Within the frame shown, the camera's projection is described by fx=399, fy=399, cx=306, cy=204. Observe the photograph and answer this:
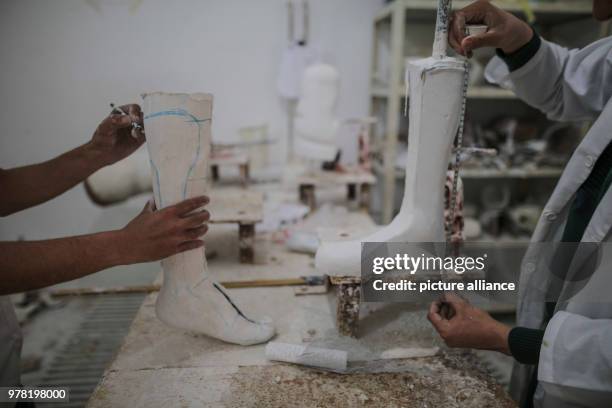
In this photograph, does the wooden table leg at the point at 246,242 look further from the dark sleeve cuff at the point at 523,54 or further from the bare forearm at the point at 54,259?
the dark sleeve cuff at the point at 523,54

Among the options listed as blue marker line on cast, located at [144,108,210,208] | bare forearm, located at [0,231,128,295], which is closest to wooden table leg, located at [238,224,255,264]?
blue marker line on cast, located at [144,108,210,208]

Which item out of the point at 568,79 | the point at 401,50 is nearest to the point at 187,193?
the point at 568,79

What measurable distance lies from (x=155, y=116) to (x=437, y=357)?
88cm

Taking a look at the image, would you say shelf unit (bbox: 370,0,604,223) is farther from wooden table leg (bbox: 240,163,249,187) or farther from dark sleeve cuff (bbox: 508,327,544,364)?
dark sleeve cuff (bbox: 508,327,544,364)

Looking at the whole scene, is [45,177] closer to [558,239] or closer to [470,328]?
[470,328]

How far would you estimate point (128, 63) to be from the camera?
1.64m

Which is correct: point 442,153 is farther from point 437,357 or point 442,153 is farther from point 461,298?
point 437,357

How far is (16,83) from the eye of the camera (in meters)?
1.21

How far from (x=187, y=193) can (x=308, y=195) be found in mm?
1056

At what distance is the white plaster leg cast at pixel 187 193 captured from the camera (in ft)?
2.96

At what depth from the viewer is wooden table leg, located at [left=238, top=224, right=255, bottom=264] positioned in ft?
4.81

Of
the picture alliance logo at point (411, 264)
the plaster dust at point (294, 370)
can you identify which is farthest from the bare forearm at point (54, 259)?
the picture alliance logo at point (411, 264)

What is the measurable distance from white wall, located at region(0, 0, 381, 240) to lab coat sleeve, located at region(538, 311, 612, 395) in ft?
4.21

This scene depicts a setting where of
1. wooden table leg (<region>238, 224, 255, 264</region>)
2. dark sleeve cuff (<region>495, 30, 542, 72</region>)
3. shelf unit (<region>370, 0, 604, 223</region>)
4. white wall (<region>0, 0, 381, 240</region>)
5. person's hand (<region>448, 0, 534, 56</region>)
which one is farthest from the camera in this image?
shelf unit (<region>370, 0, 604, 223</region>)
